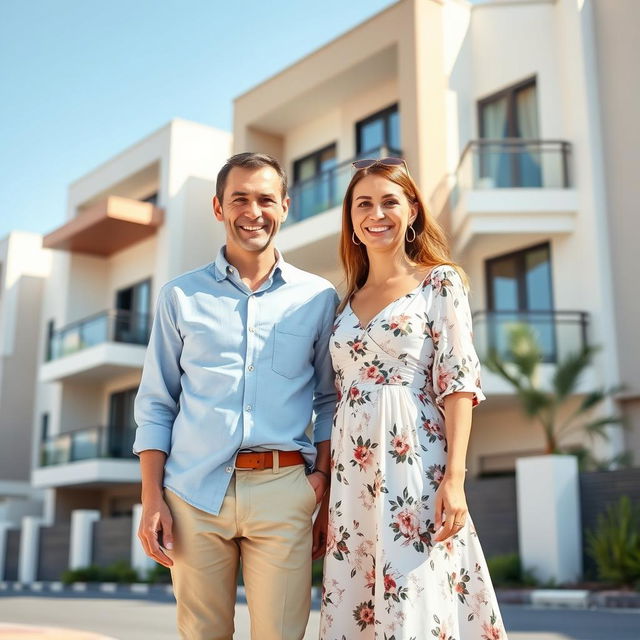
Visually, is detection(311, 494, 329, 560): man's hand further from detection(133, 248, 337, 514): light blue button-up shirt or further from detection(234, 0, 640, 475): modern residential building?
detection(234, 0, 640, 475): modern residential building

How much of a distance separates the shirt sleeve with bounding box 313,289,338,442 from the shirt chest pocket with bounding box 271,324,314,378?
10 cm

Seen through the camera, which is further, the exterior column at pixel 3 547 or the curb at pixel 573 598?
the exterior column at pixel 3 547

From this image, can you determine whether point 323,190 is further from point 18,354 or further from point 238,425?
point 18,354

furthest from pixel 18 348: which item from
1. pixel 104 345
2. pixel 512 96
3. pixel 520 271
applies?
pixel 512 96

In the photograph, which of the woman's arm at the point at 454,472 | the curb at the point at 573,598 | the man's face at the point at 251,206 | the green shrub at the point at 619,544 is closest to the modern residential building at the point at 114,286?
the curb at the point at 573,598

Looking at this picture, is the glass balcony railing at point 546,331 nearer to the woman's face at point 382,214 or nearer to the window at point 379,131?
the window at point 379,131

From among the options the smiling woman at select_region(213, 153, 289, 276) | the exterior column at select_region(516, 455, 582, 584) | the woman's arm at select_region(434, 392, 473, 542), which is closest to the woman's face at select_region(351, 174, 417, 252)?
the smiling woman at select_region(213, 153, 289, 276)

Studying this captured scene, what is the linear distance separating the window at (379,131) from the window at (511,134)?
1.86 metres

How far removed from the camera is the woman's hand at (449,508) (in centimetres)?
277

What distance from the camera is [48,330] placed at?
29.6 metres

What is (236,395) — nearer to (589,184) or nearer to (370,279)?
(370,279)

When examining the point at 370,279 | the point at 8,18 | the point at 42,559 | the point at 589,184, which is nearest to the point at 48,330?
the point at 42,559

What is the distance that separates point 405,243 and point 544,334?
1267 centimetres

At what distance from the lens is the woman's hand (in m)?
2.77
